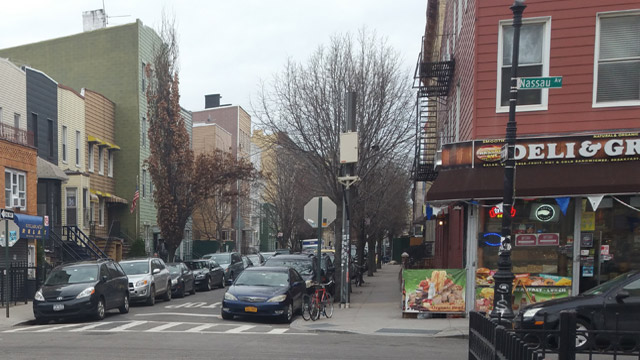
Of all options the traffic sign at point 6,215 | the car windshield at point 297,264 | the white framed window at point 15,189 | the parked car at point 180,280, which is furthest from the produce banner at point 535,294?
the white framed window at point 15,189

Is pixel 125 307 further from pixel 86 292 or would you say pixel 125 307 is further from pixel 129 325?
pixel 129 325

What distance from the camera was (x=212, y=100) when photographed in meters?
69.2

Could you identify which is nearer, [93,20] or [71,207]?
[71,207]

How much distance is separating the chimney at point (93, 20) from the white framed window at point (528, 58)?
3143 centimetres

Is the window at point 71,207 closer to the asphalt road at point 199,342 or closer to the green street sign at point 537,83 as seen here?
the asphalt road at point 199,342

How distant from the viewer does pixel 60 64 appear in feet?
123

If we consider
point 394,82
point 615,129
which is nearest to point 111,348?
point 615,129

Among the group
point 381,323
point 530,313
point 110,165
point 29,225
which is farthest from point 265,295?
point 110,165

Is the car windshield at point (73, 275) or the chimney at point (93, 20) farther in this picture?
the chimney at point (93, 20)

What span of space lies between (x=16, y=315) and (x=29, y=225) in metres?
4.11

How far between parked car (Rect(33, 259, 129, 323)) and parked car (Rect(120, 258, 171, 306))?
7.15 feet

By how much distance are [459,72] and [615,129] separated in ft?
17.6

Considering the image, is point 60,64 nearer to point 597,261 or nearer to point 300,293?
point 300,293

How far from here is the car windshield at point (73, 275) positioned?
16.6 metres
